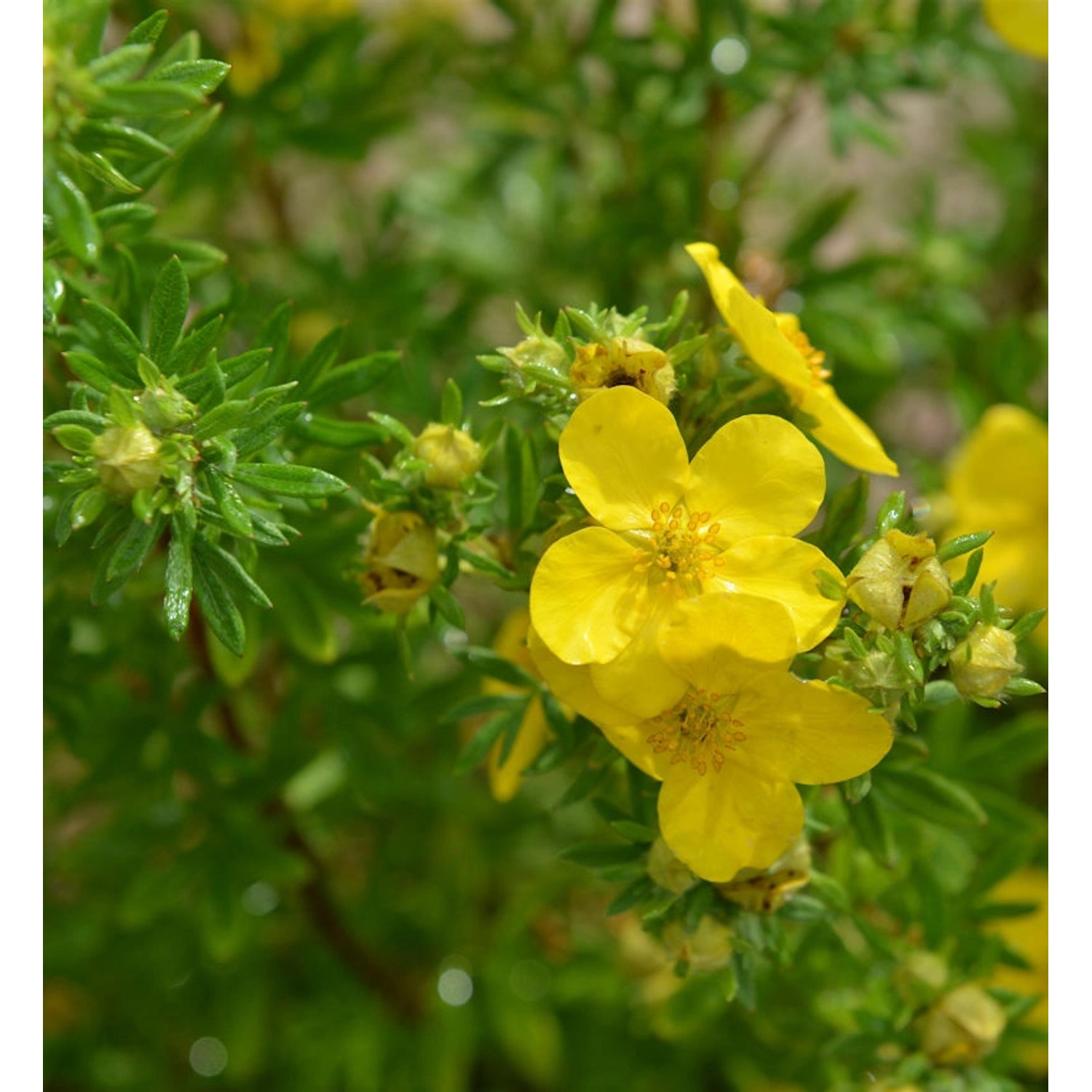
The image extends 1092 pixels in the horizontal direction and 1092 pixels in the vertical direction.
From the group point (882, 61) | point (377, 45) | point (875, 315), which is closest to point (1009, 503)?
point (875, 315)

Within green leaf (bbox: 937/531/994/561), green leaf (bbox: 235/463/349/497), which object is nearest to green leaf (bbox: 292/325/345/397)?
green leaf (bbox: 235/463/349/497)

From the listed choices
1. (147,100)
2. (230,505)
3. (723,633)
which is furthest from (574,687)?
(147,100)

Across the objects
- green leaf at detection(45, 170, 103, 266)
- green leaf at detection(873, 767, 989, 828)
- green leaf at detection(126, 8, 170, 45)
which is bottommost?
green leaf at detection(873, 767, 989, 828)

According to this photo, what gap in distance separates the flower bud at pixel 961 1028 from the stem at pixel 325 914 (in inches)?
44.1

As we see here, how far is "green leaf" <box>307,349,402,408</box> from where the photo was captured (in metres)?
1.62

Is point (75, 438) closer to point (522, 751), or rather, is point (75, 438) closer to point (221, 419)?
point (221, 419)

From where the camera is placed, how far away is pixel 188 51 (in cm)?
166

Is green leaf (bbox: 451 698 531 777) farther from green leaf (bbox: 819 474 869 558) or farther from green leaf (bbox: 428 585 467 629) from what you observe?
green leaf (bbox: 819 474 869 558)

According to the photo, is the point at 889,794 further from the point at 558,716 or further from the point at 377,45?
the point at 377,45

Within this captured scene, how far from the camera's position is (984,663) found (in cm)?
121

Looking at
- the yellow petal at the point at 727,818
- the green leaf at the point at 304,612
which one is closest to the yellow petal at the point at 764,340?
the yellow petal at the point at 727,818

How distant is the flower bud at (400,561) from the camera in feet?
4.45

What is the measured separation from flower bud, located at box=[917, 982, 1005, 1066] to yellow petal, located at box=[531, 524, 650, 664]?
0.80 metres

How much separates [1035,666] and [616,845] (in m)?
1.26
